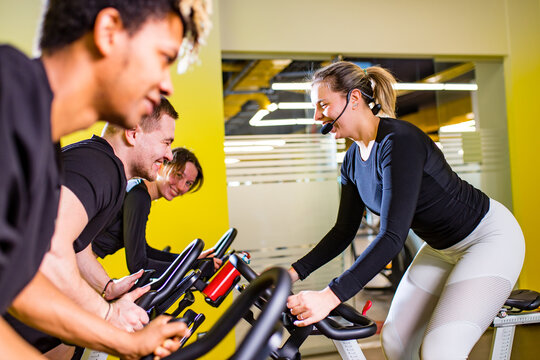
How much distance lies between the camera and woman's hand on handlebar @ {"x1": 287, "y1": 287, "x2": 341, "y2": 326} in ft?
4.56

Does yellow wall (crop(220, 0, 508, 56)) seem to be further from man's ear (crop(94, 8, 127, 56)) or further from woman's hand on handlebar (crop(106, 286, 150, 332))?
man's ear (crop(94, 8, 127, 56))

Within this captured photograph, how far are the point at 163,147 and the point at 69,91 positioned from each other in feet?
4.38

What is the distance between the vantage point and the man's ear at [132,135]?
74.4 inches

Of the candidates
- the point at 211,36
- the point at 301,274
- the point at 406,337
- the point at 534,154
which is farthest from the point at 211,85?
the point at 534,154

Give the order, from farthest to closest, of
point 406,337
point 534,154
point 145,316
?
point 534,154, point 406,337, point 145,316

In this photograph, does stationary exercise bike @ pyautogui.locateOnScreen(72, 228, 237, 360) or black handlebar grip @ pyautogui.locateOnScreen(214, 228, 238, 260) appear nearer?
stationary exercise bike @ pyautogui.locateOnScreen(72, 228, 237, 360)

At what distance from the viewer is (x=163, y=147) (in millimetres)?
2072

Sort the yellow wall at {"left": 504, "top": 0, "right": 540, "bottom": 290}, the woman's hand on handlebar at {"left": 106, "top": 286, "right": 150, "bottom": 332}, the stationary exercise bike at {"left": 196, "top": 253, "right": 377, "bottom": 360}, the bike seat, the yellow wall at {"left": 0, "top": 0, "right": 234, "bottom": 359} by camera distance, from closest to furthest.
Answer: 1. the woman's hand on handlebar at {"left": 106, "top": 286, "right": 150, "bottom": 332}
2. the stationary exercise bike at {"left": 196, "top": 253, "right": 377, "bottom": 360}
3. the bike seat
4. the yellow wall at {"left": 0, "top": 0, "right": 234, "bottom": 359}
5. the yellow wall at {"left": 504, "top": 0, "right": 540, "bottom": 290}

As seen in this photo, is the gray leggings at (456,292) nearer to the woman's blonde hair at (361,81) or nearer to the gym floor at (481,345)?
the woman's blonde hair at (361,81)

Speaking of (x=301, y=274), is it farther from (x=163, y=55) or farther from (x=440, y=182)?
(x=163, y=55)

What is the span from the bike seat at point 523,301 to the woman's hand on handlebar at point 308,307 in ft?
4.01

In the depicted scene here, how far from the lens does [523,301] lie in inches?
88.6

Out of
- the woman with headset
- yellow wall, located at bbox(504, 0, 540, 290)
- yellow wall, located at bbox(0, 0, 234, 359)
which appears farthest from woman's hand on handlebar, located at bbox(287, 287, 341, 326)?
yellow wall, located at bbox(504, 0, 540, 290)

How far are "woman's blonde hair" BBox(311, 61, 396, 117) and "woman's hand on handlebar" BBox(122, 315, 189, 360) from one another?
4.31ft
